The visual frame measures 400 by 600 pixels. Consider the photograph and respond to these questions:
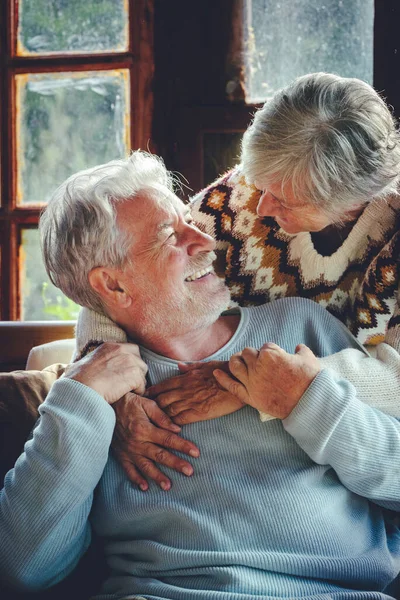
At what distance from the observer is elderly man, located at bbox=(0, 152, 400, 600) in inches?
56.9

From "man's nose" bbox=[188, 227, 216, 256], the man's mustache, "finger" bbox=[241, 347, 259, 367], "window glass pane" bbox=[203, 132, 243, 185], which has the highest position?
"window glass pane" bbox=[203, 132, 243, 185]

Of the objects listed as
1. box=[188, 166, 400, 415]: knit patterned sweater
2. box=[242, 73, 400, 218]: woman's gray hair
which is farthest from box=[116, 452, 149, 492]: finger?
box=[242, 73, 400, 218]: woman's gray hair

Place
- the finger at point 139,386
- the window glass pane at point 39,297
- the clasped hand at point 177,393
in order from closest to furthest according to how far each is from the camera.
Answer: the clasped hand at point 177,393, the finger at point 139,386, the window glass pane at point 39,297

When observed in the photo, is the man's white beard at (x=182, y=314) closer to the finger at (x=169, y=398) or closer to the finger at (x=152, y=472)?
the finger at (x=169, y=398)

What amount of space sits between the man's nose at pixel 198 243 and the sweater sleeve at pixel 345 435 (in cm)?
47

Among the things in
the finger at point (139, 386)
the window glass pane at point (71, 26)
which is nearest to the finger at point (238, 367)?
the finger at point (139, 386)

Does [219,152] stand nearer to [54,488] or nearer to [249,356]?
[249,356]

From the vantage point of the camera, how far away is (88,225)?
5.63ft

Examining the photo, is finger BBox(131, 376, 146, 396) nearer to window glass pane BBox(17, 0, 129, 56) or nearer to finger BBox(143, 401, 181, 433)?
finger BBox(143, 401, 181, 433)

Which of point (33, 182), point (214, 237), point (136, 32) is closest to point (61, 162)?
point (33, 182)

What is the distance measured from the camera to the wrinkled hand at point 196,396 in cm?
159

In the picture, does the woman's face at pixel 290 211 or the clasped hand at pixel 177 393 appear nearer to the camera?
the clasped hand at pixel 177 393

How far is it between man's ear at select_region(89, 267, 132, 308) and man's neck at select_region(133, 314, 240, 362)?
0.40ft

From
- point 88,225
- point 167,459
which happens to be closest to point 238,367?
point 167,459
